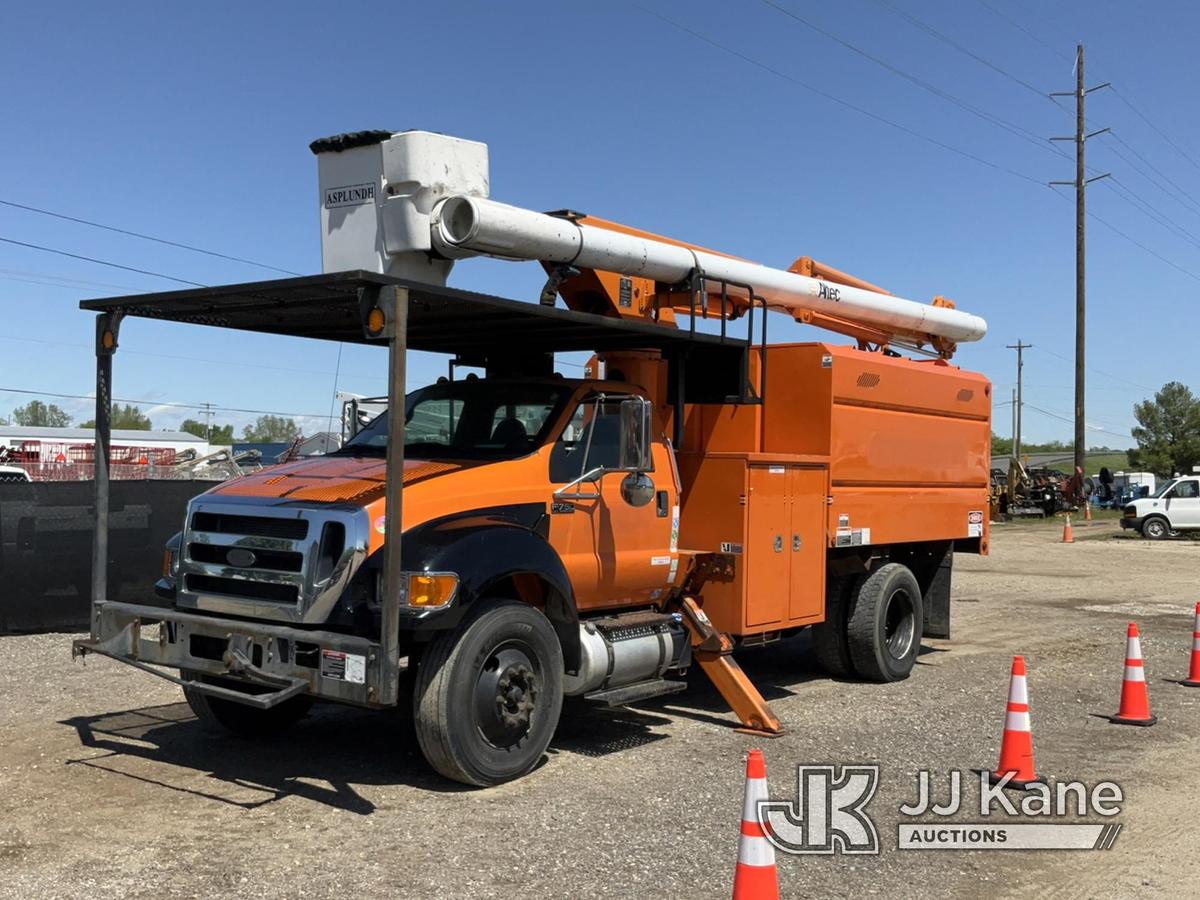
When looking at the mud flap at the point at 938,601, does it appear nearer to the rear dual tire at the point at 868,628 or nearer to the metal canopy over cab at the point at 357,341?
the rear dual tire at the point at 868,628

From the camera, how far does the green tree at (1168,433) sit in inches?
3231

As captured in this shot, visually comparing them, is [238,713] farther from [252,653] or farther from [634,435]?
[634,435]

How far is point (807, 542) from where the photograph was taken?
910 centimetres

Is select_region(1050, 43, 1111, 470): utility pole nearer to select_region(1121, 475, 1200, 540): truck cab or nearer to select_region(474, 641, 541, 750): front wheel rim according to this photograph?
select_region(1121, 475, 1200, 540): truck cab

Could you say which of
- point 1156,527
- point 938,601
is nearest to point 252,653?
point 938,601

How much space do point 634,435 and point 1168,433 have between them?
294 ft

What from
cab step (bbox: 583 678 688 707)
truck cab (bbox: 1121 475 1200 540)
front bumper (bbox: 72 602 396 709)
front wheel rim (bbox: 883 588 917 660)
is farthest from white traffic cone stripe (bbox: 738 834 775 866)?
truck cab (bbox: 1121 475 1200 540)

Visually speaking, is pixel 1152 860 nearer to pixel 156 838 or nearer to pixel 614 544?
pixel 614 544

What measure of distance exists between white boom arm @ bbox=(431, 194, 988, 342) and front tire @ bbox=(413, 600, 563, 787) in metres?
2.18

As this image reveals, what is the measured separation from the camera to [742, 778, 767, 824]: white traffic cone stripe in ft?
12.5

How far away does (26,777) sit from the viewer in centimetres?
661

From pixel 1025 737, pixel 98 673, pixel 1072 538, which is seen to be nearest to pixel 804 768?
pixel 1025 737

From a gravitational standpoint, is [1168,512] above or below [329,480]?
below

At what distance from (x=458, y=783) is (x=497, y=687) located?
0.63 m
